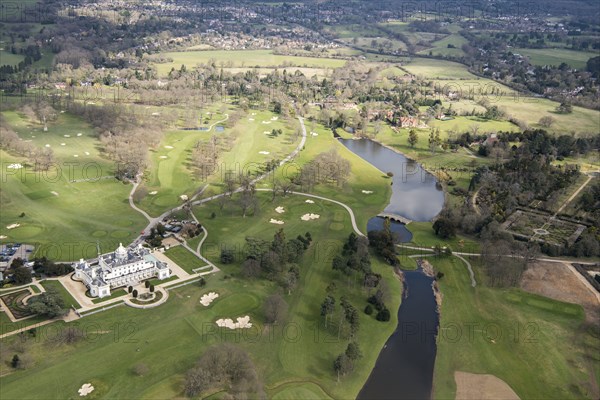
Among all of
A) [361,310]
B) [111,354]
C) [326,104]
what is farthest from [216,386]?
[326,104]

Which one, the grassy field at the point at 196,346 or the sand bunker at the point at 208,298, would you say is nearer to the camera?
the grassy field at the point at 196,346

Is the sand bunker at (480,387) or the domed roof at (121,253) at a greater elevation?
the domed roof at (121,253)

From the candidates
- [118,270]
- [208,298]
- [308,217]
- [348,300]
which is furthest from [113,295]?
[308,217]

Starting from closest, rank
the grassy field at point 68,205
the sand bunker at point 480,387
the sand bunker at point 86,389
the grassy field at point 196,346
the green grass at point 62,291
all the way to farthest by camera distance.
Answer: the sand bunker at point 86,389 → the grassy field at point 196,346 → the sand bunker at point 480,387 → the green grass at point 62,291 → the grassy field at point 68,205

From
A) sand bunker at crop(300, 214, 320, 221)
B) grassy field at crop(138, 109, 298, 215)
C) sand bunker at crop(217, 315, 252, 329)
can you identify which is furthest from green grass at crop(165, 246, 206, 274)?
sand bunker at crop(300, 214, 320, 221)

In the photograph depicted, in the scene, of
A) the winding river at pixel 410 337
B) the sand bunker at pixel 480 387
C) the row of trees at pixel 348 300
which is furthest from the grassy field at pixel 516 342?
the row of trees at pixel 348 300

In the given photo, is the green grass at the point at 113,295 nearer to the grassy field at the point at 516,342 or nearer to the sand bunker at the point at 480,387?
the grassy field at the point at 516,342

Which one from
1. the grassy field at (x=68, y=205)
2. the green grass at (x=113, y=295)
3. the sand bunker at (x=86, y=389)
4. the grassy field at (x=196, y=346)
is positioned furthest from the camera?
the grassy field at (x=68, y=205)
